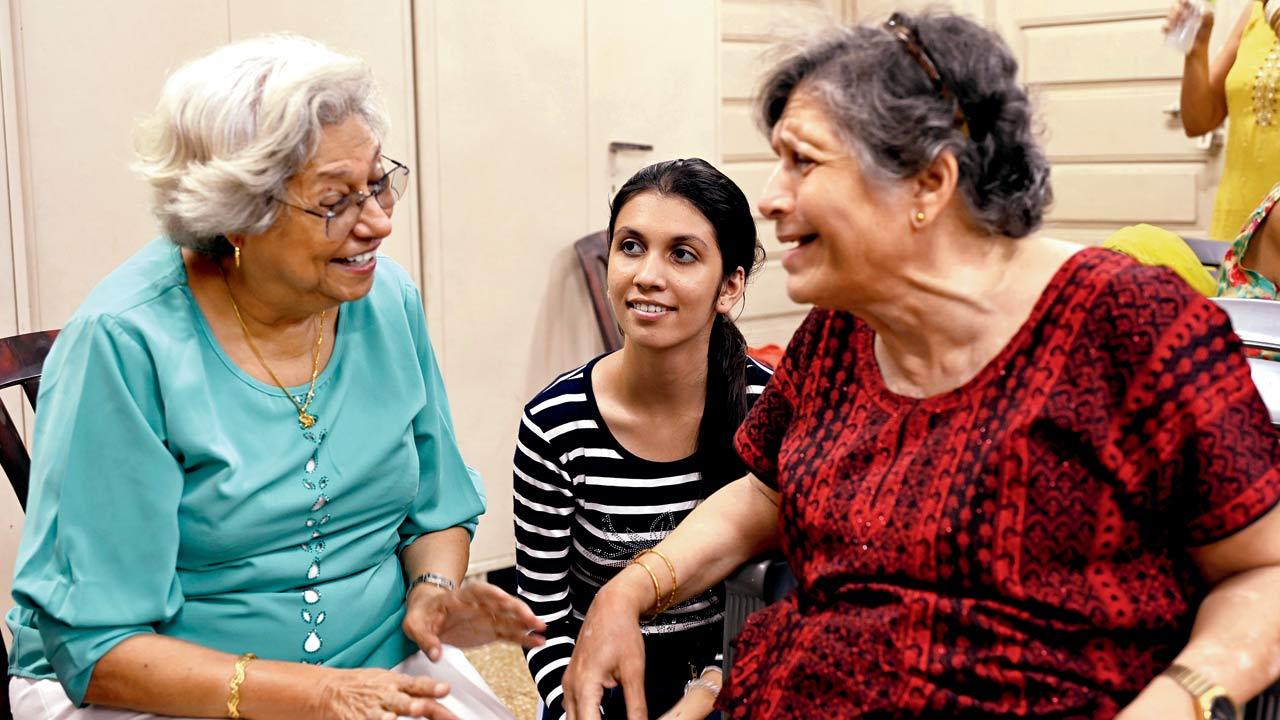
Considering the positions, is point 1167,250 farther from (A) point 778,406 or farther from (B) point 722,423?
(A) point 778,406

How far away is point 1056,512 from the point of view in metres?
1.28

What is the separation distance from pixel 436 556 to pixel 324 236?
0.51 metres

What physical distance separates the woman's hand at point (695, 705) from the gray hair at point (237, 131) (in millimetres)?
841

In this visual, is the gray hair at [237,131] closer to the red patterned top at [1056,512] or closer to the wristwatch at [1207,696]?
the red patterned top at [1056,512]

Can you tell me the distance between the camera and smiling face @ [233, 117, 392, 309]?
1.65 meters

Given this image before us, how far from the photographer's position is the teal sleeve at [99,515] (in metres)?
1.53

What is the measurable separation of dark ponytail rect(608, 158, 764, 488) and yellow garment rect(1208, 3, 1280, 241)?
1.55 meters

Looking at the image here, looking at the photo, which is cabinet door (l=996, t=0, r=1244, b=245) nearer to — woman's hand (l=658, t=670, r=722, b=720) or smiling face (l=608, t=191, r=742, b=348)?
smiling face (l=608, t=191, r=742, b=348)

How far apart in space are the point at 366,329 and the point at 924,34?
0.92 metres

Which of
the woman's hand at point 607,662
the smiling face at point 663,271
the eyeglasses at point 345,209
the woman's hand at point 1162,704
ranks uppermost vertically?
the eyeglasses at point 345,209

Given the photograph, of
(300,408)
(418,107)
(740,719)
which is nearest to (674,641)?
(740,719)

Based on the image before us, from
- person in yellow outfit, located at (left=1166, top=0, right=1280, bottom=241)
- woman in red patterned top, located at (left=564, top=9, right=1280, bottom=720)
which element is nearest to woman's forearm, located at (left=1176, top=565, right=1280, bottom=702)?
woman in red patterned top, located at (left=564, top=9, right=1280, bottom=720)

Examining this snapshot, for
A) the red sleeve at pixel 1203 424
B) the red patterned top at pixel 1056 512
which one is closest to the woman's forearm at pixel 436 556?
the red patterned top at pixel 1056 512

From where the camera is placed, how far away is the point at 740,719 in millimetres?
1464
